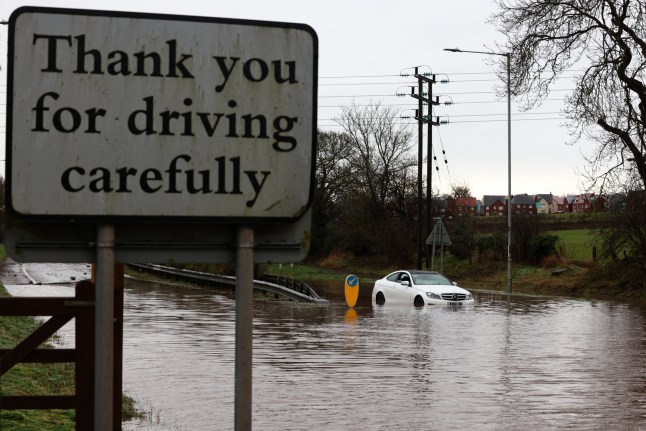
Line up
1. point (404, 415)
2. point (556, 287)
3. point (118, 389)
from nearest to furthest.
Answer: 1. point (118, 389)
2. point (404, 415)
3. point (556, 287)

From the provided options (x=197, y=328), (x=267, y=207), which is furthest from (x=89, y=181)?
(x=197, y=328)

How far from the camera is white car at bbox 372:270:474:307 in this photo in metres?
31.5

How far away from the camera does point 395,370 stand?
51.1 ft

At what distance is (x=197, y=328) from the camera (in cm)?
2297

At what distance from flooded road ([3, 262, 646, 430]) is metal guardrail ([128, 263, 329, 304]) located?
440cm

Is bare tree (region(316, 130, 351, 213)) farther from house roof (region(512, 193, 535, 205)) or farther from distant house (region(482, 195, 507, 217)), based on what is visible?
distant house (region(482, 195, 507, 217))

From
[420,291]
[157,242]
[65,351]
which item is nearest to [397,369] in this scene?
[65,351]

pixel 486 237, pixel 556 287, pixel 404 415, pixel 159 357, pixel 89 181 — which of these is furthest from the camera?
pixel 486 237

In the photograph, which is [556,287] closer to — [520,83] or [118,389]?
[520,83]

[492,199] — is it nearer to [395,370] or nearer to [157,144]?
[395,370]

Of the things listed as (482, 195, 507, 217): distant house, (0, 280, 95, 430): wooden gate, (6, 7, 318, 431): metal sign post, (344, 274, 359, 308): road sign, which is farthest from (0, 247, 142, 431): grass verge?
(482, 195, 507, 217): distant house

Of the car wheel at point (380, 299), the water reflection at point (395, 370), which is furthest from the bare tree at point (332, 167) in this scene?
the water reflection at point (395, 370)

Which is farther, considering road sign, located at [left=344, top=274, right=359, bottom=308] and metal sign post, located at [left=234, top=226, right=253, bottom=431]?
road sign, located at [left=344, top=274, right=359, bottom=308]

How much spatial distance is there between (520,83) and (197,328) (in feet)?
67.7
